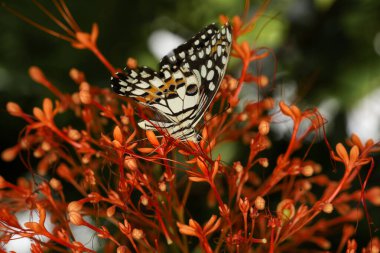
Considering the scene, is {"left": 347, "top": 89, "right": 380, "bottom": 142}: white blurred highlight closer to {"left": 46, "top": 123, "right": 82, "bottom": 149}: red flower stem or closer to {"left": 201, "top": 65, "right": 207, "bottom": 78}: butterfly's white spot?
{"left": 201, "top": 65, "right": 207, "bottom": 78}: butterfly's white spot

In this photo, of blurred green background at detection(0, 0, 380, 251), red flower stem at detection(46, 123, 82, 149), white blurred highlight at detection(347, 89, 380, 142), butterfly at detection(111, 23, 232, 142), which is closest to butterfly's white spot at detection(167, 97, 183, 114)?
butterfly at detection(111, 23, 232, 142)

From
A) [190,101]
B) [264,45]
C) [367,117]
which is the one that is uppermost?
[264,45]

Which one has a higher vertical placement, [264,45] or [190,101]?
[264,45]

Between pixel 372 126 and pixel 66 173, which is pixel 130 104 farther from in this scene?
pixel 372 126

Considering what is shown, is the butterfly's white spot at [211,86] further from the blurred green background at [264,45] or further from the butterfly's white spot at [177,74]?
the blurred green background at [264,45]

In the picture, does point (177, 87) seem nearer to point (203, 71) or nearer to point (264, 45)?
point (203, 71)

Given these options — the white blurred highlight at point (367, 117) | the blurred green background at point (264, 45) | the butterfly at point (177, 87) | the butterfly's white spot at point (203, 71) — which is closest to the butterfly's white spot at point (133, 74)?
the butterfly at point (177, 87)

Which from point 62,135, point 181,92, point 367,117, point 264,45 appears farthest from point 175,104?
point 367,117
